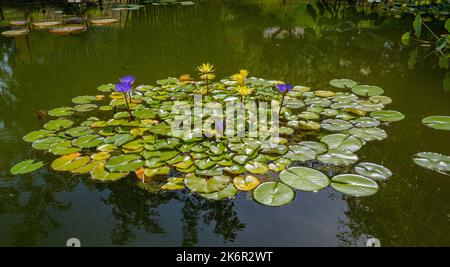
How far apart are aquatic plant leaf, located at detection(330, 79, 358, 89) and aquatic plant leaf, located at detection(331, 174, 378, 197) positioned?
1.54 metres

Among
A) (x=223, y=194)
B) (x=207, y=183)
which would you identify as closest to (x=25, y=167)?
(x=207, y=183)

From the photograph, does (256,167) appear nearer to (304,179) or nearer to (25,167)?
(304,179)

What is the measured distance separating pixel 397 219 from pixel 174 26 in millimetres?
5953

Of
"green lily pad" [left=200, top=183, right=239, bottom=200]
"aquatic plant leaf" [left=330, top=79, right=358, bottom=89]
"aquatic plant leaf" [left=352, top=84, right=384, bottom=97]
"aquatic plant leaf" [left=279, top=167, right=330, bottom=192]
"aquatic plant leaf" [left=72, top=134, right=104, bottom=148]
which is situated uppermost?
"aquatic plant leaf" [left=330, top=79, right=358, bottom=89]

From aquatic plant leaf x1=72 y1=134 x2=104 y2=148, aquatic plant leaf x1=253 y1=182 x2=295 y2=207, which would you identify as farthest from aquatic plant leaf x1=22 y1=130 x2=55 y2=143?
aquatic plant leaf x1=253 y1=182 x2=295 y2=207

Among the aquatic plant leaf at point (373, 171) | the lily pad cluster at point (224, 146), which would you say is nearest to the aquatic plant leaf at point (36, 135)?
the lily pad cluster at point (224, 146)

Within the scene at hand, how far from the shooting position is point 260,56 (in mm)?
4383

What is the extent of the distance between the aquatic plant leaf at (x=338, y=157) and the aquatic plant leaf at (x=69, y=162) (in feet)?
4.89

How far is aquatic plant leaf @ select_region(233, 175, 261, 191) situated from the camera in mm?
1814

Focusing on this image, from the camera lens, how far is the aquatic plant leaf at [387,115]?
2.53m

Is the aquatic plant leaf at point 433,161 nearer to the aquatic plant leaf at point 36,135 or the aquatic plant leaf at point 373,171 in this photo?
the aquatic plant leaf at point 373,171

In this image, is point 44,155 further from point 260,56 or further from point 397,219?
point 260,56

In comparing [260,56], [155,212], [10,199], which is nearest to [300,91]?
[260,56]

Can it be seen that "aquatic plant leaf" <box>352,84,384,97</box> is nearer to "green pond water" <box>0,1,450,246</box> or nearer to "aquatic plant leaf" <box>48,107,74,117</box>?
"green pond water" <box>0,1,450,246</box>
